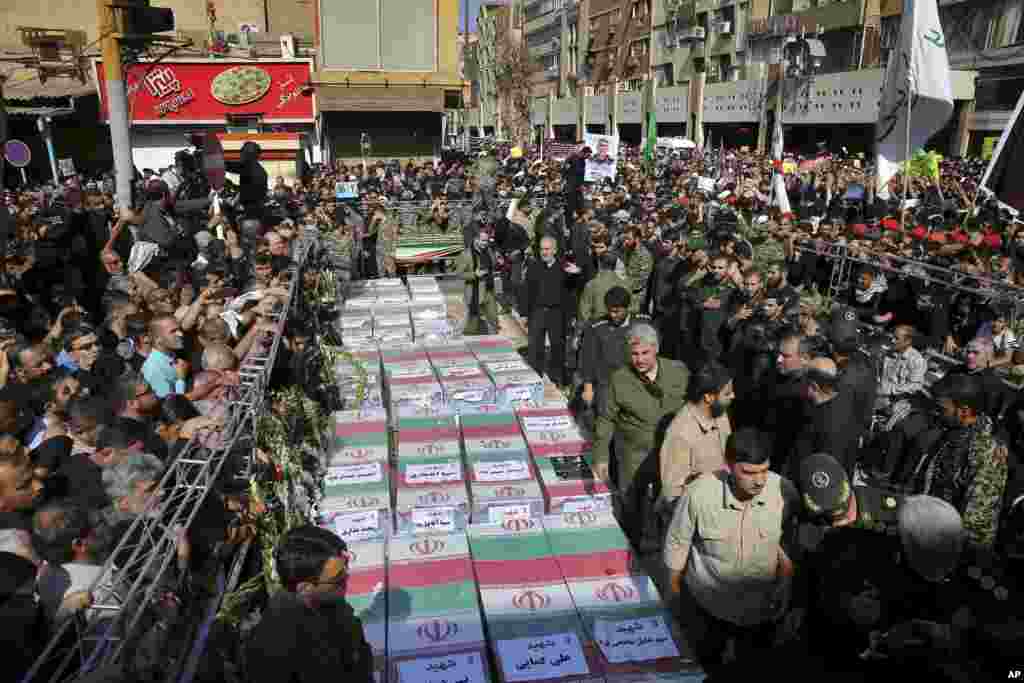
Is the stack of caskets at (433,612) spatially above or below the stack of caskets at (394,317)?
below

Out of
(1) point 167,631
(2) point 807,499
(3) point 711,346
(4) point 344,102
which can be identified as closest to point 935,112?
(3) point 711,346

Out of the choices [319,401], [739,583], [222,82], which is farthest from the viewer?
[222,82]

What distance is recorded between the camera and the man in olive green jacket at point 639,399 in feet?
15.1

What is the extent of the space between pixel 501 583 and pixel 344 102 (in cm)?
2221

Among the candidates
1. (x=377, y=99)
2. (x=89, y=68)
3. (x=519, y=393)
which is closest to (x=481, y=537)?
(x=519, y=393)

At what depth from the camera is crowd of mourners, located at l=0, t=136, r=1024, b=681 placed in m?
2.94

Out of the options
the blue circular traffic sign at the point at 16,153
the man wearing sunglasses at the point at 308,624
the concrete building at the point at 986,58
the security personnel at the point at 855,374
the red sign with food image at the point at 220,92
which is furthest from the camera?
the concrete building at the point at 986,58

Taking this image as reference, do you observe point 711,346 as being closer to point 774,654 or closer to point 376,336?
point 376,336

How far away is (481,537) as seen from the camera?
170 inches

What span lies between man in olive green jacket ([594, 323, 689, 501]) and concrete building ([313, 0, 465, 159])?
21.0m

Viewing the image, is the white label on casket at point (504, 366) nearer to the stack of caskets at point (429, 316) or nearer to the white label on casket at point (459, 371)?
the white label on casket at point (459, 371)

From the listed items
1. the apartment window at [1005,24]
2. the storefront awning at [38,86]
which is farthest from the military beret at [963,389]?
the apartment window at [1005,24]

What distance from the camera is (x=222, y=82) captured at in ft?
76.6

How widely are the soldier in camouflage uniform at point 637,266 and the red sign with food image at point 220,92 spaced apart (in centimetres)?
1650
